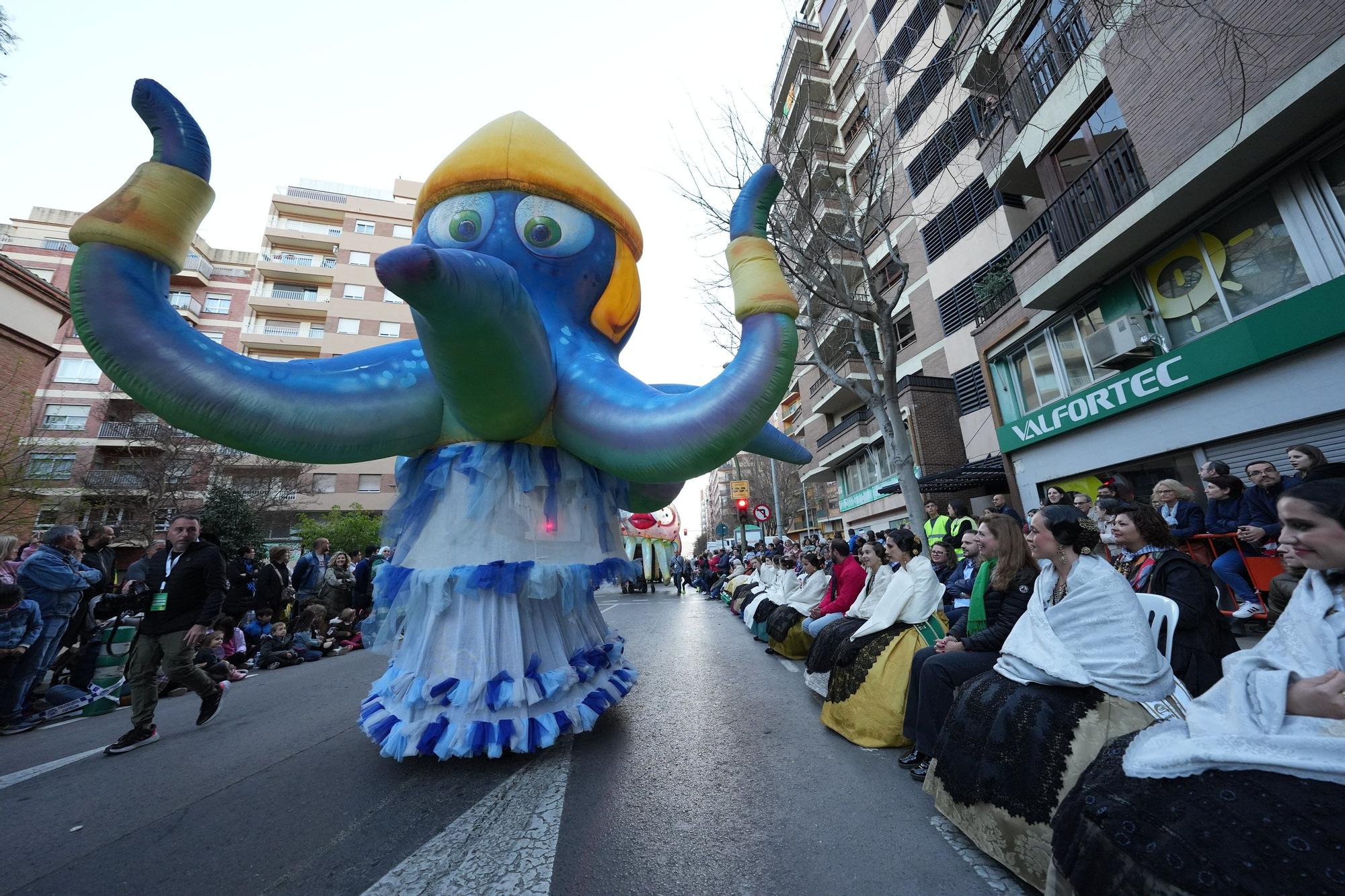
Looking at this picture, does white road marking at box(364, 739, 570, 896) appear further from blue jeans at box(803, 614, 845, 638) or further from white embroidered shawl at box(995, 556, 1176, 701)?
blue jeans at box(803, 614, 845, 638)

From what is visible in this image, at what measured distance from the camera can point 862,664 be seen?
10.8 ft

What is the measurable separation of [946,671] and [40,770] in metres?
5.29

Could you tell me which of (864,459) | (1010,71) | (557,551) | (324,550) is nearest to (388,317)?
(324,550)

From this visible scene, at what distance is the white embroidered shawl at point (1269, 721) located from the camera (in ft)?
3.65

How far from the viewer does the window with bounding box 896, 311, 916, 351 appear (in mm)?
17484

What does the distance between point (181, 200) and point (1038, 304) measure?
38.9 feet

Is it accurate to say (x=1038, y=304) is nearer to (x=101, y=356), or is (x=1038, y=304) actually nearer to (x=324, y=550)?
(x=101, y=356)

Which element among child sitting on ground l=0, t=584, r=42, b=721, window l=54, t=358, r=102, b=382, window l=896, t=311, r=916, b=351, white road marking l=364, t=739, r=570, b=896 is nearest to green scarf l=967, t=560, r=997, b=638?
white road marking l=364, t=739, r=570, b=896

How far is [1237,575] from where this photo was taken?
502 cm

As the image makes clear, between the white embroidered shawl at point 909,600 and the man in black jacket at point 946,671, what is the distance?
17.3 inches

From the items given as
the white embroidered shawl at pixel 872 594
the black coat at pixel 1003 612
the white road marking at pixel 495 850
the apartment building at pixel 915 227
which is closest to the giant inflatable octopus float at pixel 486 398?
the white road marking at pixel 495 850

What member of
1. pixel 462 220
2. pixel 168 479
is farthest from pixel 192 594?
pixel 168 479

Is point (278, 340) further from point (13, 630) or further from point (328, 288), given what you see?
point (13, 630)

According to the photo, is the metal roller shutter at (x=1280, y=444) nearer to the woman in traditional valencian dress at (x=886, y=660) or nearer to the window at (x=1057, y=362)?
the window at (x=1057, y=362)
